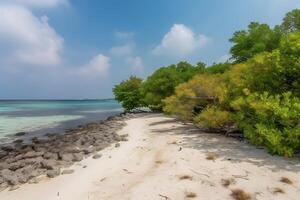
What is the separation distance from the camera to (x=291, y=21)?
2644cm

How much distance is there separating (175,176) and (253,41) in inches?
856

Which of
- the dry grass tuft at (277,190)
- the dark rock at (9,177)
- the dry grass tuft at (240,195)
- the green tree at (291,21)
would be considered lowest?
the dark rock at (9,177)

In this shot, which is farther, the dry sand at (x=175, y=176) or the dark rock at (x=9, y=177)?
the dark rock at (x=9, y=177)

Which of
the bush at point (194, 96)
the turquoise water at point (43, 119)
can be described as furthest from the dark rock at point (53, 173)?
the turquoise water at point (43, 119)

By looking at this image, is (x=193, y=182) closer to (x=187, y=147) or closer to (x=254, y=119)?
(x=187, y=147)

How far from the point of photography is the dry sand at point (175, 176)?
877 centimetres

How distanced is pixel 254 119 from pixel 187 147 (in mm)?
3117

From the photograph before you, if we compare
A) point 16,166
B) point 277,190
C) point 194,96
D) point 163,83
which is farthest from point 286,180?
point 163,83

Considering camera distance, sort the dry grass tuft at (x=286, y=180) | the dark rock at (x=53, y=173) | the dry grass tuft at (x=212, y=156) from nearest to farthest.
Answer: the dry grass tuft at (x=286, y=180), the dark rock at (x=53, y=173), the dry grass tuft at (x=212, y=156)

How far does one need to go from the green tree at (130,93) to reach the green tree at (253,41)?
72.0ft

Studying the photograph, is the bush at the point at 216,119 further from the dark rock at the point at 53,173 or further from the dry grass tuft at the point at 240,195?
the dark rock at the point at 53,173

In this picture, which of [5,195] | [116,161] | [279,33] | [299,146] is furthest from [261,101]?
[279,33]

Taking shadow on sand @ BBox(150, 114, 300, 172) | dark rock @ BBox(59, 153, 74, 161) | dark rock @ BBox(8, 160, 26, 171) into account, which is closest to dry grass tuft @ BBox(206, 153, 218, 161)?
shadow on sand @ BBox(150, 114, 300, 172)

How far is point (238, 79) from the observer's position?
15.8 m
